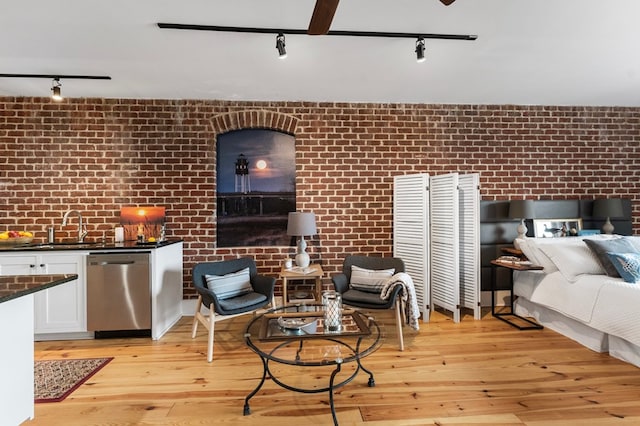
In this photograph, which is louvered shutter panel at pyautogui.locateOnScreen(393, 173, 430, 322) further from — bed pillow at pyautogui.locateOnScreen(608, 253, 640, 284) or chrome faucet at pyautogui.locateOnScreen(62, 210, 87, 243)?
chrome faucet at pyautogui.locateOnScreen(62, 210, 87, 243)

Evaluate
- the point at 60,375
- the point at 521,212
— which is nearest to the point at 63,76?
the point at 60,375

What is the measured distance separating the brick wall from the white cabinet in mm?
832

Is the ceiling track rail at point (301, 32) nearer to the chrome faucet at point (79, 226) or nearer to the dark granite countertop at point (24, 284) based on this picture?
the dark granite countertop at point (24, 284)

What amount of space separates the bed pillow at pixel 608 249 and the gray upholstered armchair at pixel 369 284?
6.39 ft

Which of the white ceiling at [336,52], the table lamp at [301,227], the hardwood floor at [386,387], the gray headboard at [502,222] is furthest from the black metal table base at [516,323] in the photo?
the white ceiling at [336,52]

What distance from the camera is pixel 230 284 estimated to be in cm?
362

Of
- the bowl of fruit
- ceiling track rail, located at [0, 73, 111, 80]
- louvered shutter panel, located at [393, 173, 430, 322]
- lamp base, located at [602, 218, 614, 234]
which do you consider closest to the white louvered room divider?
louvered shutter panel, located at [393, 173, 430, 322]

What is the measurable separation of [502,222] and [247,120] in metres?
3.70

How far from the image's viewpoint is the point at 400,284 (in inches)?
131

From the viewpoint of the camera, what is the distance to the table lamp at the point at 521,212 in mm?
4254

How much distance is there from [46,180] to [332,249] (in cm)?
374

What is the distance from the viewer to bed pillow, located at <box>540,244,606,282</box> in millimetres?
3519

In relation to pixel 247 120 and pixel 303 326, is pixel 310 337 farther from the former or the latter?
pixel 247 120

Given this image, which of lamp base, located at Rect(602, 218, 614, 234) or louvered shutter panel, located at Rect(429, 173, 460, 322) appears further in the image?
lamp base, located at Rect(602, 218, 614, 234)
